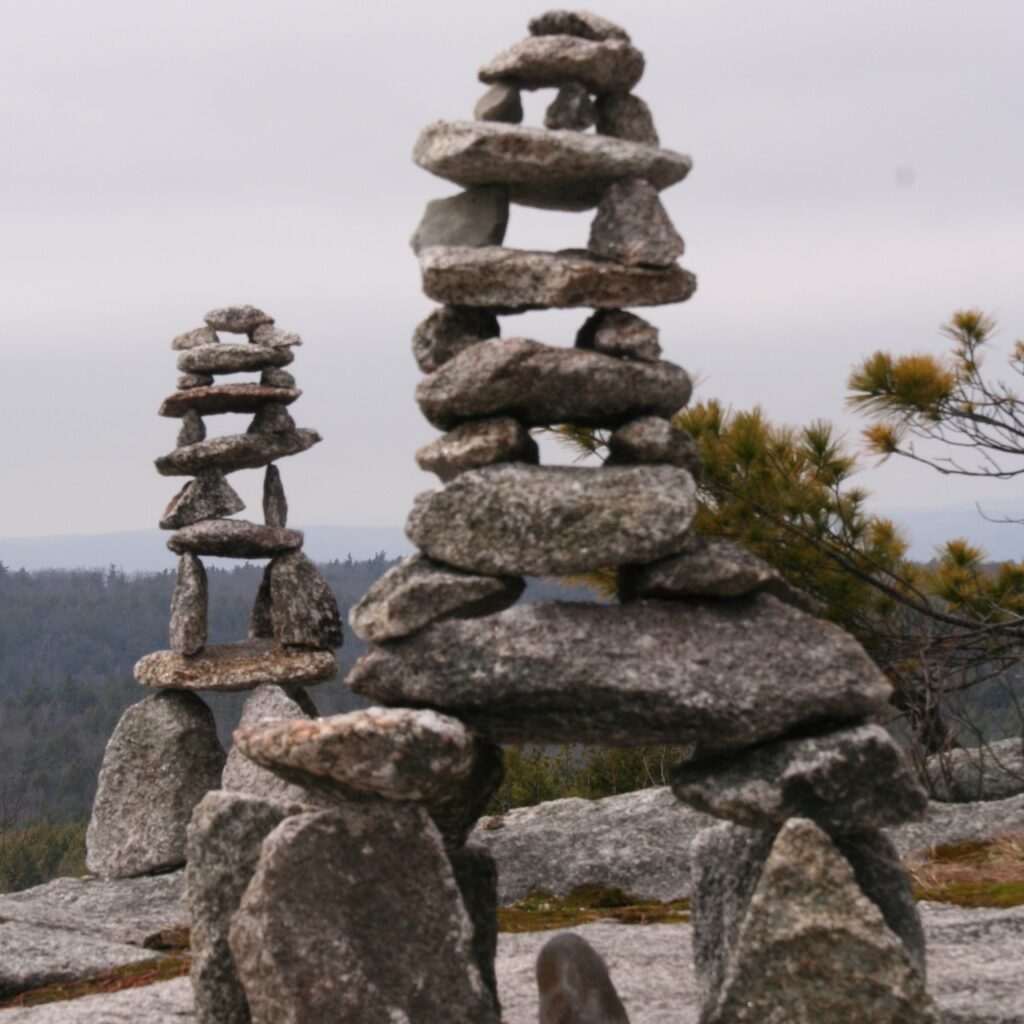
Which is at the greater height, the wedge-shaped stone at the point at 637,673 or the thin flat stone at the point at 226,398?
the thin flat stone at the point at 226,398

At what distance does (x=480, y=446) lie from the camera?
8.74 metres

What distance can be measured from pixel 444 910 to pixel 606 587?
823 cm

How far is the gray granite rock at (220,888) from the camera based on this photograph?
28.5 ft

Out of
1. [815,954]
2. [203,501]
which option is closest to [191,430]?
[203,501]

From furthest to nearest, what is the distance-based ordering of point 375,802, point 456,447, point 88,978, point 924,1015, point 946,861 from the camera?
point 946,861 → point 88,978 → point 456,447 → point 375,802 → point 924,1015

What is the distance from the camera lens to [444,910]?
814cm

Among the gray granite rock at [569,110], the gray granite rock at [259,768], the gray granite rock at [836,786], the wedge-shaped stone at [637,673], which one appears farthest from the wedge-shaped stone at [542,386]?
the gray granite rock at [259,768]

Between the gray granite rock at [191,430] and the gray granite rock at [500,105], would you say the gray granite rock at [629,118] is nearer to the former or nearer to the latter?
the gray granite rock at [500,105]

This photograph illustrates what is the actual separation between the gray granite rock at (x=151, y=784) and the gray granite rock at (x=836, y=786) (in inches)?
424

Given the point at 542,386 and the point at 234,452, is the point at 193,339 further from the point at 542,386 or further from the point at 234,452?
the point at 542,386

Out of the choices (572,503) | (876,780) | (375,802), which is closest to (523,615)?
(572,503)

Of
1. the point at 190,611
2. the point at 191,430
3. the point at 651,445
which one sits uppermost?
the point at 191,430

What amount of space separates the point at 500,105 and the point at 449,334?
1489mm

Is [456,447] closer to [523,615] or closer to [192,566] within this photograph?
[523,615]
